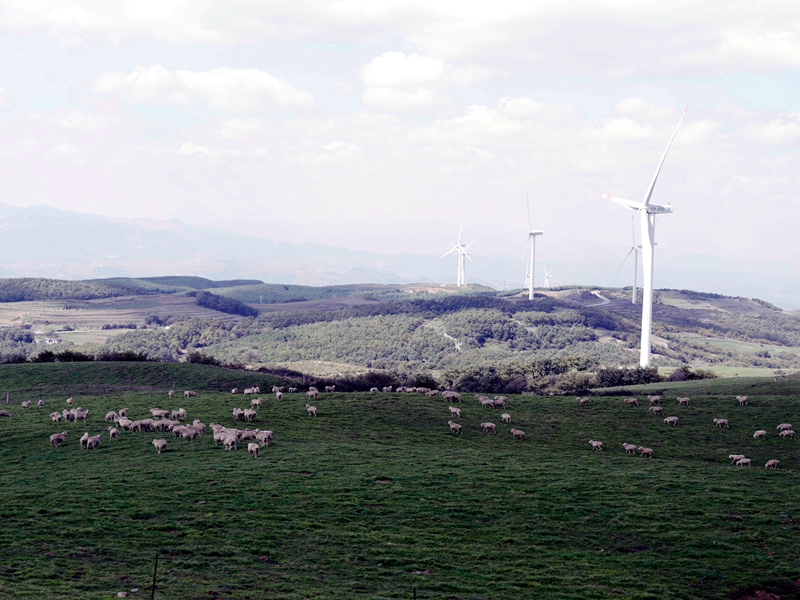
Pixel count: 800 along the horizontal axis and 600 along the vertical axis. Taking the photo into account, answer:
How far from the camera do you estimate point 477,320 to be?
194375mm

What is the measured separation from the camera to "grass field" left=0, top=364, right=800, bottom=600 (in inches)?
833

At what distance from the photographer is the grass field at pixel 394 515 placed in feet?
69.4

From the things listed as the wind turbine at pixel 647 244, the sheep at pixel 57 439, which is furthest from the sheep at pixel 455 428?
the wind turbine at pixel 647 244

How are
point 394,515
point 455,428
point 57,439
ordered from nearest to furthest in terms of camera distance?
point 394,515
point 57,439
point 455,428

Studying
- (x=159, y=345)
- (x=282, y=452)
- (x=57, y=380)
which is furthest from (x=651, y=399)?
(x=159, y=345)

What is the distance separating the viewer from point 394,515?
2673cm

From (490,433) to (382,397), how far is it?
1067 cm

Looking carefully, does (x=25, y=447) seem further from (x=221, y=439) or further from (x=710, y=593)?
(x=710, y=593)

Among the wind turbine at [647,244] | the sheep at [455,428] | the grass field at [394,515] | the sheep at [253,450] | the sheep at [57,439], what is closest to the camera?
the grass field at [394,515]

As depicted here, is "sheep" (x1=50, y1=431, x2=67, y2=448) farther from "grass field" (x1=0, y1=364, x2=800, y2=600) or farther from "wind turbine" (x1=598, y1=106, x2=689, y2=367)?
"wind turbine" (x1=598, y1=106, x2=689, y2=367)

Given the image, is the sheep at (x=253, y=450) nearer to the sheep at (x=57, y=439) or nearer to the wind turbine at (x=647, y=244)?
the sheep at (x=57, y=439)

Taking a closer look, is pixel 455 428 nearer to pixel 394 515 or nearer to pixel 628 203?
pixel 394 515

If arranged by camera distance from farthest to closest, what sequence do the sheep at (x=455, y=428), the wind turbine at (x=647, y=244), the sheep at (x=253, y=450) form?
1. the wind turbine at (x=647, y=244)
2. the sheep at (x=455, y=428)
3. the sheep at (x=253, y=450)

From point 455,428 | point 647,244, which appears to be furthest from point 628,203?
point 455,428
